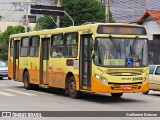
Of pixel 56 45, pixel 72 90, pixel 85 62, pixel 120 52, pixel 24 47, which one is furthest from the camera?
pixel 24 47

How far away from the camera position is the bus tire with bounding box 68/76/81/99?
17547 millimetres

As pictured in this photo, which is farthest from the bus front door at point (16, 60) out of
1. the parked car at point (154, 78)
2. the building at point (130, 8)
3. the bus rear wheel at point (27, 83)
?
the building at point (130, 8)

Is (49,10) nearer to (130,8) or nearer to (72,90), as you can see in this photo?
(130,8)

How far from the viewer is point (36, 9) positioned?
1847 inches

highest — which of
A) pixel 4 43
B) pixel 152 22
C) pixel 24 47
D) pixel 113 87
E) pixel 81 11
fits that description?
pixel 81 11

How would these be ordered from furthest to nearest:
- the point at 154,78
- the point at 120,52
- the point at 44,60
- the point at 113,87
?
the point at 44,60, the point at 154,78, the point at 120,52, the point at 113,87

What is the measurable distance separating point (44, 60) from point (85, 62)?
4.28m

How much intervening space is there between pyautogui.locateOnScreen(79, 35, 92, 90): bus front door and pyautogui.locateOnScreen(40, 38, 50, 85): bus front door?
12.2 feet

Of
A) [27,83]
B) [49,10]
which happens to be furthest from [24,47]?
[49,10]

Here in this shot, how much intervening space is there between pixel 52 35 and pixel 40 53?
1.59 m

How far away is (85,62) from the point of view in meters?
16.9

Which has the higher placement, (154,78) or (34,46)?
(34,46)

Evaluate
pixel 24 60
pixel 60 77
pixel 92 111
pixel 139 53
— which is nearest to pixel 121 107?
pixel 92 111

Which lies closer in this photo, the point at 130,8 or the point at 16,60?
the point at 16,60
